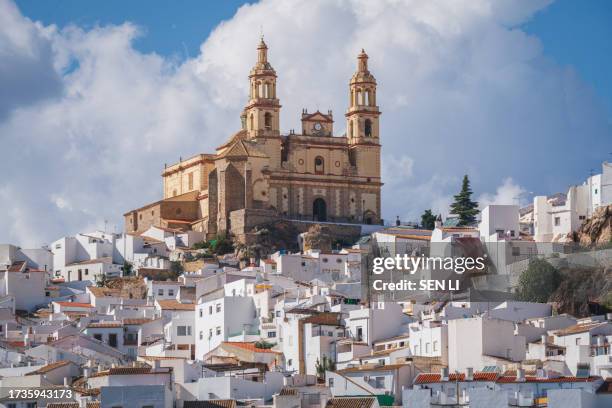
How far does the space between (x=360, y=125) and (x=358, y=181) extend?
3826 mm

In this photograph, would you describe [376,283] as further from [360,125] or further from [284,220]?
[360,125]

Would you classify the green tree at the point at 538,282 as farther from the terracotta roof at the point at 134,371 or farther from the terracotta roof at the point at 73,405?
the terracotta roof at the point at 73,405

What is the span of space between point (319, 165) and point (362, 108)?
15.7 ft

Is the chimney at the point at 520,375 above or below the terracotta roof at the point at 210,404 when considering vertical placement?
above

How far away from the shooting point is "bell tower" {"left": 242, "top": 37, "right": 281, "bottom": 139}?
13225 cm

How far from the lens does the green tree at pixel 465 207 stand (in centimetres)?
12639

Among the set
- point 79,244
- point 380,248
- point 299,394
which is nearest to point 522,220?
point 380,248

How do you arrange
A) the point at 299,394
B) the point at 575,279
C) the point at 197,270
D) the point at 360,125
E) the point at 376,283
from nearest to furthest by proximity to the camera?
the point at 299,394
the point at 575,279
the point at 376,283
the point at 197,270
the point at 360,125

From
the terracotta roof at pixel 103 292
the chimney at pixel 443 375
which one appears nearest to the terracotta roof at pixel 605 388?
the chimney at pixel 443 375

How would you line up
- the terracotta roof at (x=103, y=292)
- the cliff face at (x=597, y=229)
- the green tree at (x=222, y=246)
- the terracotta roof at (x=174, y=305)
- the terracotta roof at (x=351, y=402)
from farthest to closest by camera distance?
the green tree at (x=222, y=246), the terracotta roof at (x=103, y=292), the cliff face at (x=597, y=229), the terracotta roof at (x=174, y=305), the terracotta roof at (x=351, y=402)

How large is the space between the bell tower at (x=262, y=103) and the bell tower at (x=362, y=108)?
4914mm

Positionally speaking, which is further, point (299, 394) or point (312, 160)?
point (312, 160)

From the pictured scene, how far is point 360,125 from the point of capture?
442 ft

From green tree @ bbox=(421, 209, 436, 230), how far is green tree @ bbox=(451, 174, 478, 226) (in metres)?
2.97
